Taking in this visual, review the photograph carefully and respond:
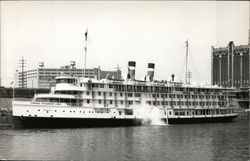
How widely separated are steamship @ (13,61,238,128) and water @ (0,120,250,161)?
221 inches

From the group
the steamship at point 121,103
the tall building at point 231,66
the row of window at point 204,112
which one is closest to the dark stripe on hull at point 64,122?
the steamship at point 121,103

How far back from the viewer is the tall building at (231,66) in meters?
104

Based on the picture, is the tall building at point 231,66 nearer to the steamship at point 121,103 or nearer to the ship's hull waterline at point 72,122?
the steamship at point 121,103

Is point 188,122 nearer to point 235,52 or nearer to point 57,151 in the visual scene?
point 57,151

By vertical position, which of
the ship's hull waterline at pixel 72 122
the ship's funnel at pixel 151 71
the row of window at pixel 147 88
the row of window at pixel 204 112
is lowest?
the ship's hull waterline at pixel 72 122

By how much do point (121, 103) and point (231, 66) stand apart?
66.3 metres

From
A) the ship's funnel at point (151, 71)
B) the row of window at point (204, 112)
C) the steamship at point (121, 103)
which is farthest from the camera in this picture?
the row of window at point (204, 112)

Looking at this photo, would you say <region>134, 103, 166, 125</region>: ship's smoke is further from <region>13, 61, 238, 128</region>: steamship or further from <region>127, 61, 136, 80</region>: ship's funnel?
<region>127, 61, 136, 80</region>: ship's funnel

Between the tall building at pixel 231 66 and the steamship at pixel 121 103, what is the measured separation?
47.3m

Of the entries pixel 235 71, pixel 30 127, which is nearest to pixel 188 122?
pixel 30 127

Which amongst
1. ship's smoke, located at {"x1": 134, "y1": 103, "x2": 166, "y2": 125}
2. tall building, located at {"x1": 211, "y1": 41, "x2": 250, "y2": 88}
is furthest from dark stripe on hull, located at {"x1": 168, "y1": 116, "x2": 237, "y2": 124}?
tall building, located at {"x1": 211, "y1": 41, "x2": 250, "y2": 88}

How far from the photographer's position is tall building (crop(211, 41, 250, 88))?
104 m

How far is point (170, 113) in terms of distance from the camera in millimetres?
51438

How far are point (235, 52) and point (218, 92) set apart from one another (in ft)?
171
